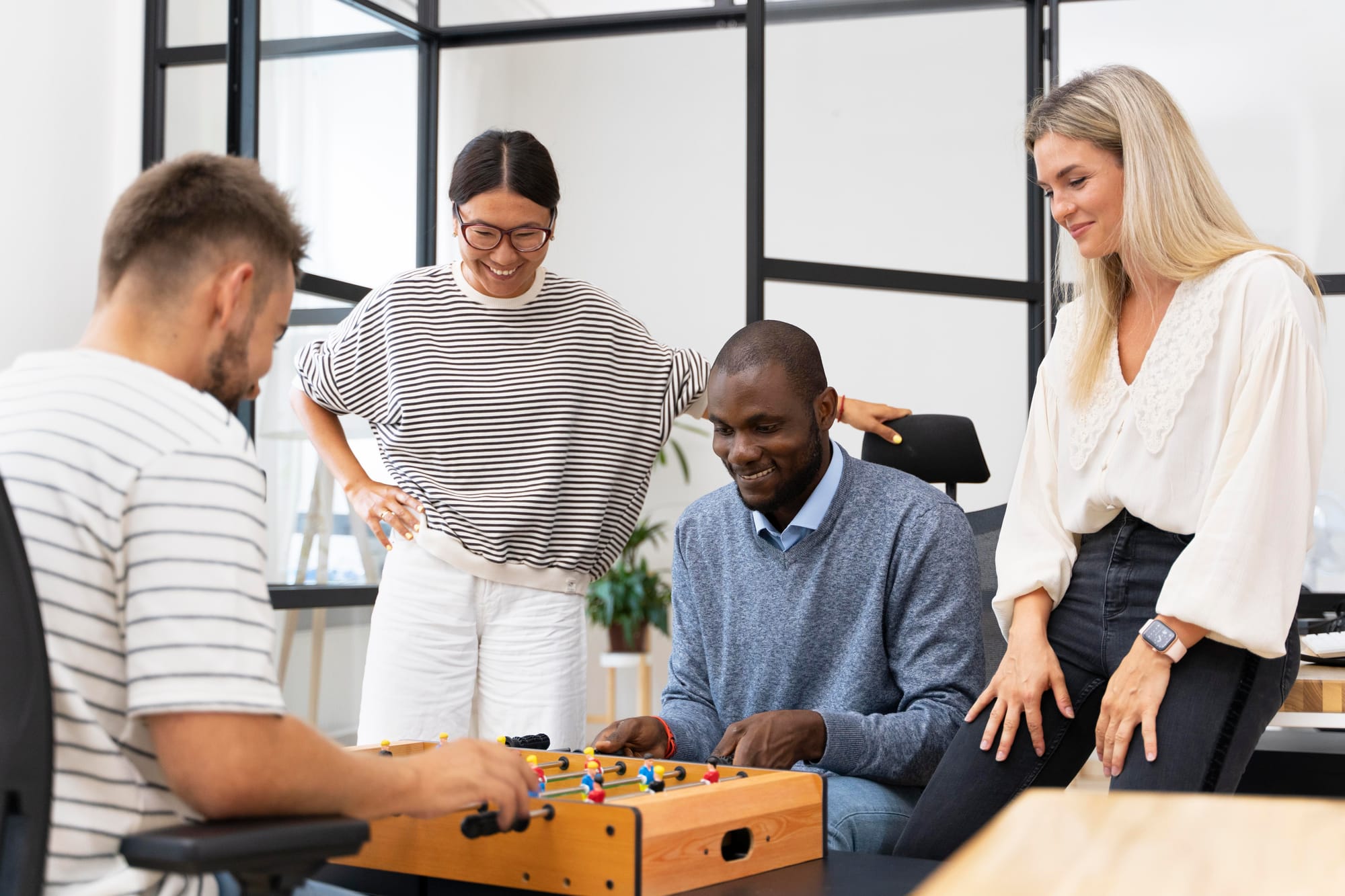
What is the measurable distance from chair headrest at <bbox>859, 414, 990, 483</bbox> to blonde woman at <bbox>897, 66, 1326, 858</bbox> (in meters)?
0.74

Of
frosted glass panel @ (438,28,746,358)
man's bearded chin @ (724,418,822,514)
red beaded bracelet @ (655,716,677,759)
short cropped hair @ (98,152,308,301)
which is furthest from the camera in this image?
frosted glass panel @ (438,28,746,358)

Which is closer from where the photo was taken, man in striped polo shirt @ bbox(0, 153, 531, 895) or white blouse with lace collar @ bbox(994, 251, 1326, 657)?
man in striped polo shirt @ bbox(0, 153, 531, 895)

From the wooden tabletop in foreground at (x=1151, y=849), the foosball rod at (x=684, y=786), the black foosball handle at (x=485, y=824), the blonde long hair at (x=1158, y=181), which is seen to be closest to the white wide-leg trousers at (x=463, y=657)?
the foosball rod at (x=684, y=786)

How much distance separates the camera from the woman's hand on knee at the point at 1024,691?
177cm

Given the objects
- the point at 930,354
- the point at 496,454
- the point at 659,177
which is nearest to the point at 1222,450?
the point at 496,454

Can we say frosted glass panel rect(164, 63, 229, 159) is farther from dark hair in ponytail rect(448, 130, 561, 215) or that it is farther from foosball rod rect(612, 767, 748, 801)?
foosball rod rect(612, 767, 748, 801)

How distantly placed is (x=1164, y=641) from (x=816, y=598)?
1.96 feet

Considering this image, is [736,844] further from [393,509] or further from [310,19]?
[310,19]

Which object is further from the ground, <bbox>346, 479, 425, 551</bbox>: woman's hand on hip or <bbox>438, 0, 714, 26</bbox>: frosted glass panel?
<bbox>438, 0, 714, 26</bbox>: frosted glass panel

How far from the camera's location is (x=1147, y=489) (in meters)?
1.67

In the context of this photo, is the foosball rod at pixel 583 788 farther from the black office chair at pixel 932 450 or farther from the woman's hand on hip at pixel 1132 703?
the black office chair at pixel 932 450

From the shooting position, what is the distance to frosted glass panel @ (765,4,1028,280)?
142 inches

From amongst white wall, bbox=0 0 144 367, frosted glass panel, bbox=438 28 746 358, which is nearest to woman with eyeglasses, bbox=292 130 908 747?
white wall, bbox=0 0 144 367

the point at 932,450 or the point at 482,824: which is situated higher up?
the point at 932,450
